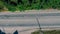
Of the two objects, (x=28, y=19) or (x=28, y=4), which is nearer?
(x=28, y=19)

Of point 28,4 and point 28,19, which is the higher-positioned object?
point 28,19

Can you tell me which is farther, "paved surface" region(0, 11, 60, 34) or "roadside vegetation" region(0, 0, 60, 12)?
"roadside vegetation" region(0, 0, 60, 12)

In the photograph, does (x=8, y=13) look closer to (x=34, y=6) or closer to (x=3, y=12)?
(x=3, y=12)

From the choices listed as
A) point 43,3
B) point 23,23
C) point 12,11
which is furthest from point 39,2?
point 23,23

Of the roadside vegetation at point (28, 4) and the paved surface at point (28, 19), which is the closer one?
the paved surface at point (28, 19)

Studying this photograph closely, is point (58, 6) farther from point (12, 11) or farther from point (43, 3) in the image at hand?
point (12, 11)

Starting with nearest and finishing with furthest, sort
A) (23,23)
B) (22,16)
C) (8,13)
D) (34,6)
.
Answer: (23,23) → (22,16) → (8,13) → (34,6)

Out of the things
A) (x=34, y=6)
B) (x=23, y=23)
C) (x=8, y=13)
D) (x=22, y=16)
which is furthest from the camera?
(x=34, y=6)

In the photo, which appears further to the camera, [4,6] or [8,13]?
[4,6]
